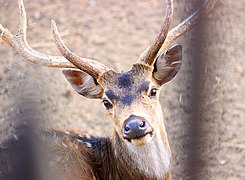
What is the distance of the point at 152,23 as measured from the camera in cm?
556

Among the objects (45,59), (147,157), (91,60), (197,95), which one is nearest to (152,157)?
(147,157)

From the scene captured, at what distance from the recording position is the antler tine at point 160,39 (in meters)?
3.31

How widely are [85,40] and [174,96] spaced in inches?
60.9

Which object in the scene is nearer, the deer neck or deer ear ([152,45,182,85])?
the deer neck

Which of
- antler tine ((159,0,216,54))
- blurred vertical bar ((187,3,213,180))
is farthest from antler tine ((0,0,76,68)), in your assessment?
blurred vertical bar ((187,3,213,180))

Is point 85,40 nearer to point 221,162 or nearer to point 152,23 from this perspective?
point 152,23

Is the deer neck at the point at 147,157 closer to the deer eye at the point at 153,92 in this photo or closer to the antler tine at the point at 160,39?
the deer eye at the point at 153,92

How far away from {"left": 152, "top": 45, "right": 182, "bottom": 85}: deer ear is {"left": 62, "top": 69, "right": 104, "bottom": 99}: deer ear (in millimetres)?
332

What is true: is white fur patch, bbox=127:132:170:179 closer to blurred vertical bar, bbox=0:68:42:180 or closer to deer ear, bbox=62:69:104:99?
deer ear, bbox=62:69:104:99

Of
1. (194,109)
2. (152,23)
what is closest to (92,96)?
(194,109)

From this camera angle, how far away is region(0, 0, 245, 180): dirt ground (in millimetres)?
4035

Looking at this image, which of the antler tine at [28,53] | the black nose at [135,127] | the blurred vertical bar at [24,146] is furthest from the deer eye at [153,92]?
the blurred vertical bar at [24,146]

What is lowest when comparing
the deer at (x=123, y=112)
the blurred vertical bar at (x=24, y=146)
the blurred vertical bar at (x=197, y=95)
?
the blurred vertical bar at (x=197, y=95)

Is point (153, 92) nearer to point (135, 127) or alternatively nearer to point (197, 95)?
point (135, 127)
